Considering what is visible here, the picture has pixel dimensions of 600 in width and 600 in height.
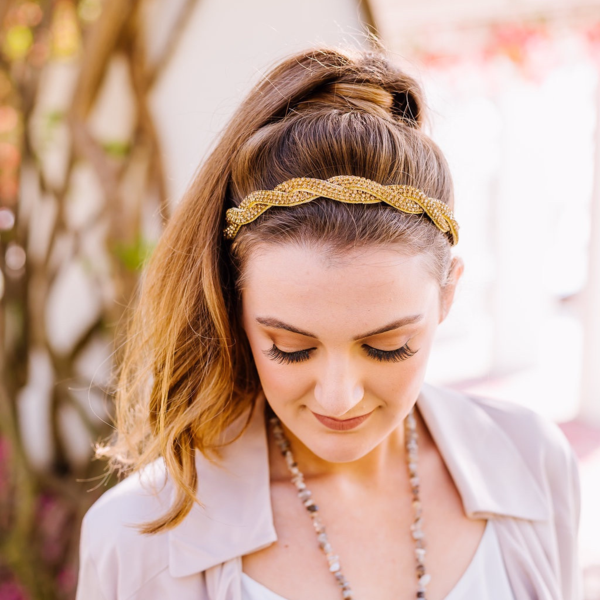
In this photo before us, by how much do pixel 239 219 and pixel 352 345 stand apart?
1.06 feet

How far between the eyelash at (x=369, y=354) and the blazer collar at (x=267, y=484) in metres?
0.36

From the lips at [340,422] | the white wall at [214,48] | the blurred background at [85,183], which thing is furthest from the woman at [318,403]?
the white wall at [214,48]

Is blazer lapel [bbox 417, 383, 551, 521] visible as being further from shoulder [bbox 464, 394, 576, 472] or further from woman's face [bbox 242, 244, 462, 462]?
woman's face [bbox 242, 244, 462, 462]

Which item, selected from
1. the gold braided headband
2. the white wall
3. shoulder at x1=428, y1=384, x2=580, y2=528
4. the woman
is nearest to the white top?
the woman

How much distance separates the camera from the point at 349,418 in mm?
1154

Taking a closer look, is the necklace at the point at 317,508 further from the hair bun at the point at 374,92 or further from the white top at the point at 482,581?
the hair bun at the point at 374,92

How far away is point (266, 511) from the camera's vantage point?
1302mm

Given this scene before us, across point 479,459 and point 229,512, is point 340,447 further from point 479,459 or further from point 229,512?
point 479,459

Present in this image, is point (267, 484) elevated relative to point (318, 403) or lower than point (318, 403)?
lower

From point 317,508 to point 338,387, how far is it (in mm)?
434

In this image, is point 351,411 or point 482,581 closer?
point 351,411

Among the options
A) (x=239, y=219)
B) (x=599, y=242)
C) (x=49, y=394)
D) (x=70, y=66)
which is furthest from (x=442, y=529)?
(x=599, y=242)

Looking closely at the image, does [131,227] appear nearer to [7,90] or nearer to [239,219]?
[7,90]

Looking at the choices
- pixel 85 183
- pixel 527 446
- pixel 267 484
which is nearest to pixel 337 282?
pixel 267 484
